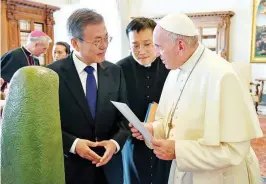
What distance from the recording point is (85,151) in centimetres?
146

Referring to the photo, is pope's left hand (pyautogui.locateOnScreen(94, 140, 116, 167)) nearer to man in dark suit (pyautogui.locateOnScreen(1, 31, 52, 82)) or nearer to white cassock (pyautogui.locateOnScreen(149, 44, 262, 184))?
white cassock (pyautogui.locateOnScreen(149, 44, 262, 184))

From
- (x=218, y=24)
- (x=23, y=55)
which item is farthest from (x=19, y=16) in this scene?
(x=218, y=24)

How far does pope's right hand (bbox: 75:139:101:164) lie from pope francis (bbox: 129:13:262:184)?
29cm

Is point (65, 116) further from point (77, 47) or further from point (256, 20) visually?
point (256, 20)

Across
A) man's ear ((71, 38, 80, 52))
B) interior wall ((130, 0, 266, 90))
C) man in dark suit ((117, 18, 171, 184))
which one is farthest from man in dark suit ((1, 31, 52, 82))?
interior wall ((130, 0, 266, 90))

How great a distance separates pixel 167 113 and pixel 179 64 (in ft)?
1.07

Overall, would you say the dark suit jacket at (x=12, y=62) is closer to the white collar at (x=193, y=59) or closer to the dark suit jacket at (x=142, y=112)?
the dark suit jacket at (x=142, y=112)

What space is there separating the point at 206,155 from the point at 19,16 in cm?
696

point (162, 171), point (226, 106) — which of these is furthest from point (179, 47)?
point (162, 171)

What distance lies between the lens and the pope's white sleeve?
1.42 meters

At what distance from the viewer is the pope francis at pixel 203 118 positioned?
1.45 m

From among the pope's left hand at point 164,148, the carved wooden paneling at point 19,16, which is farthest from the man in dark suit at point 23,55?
the pope's left hand at point 164,148

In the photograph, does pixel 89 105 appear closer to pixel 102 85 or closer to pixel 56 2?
pixel 102 85

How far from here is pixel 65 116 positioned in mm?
1568
